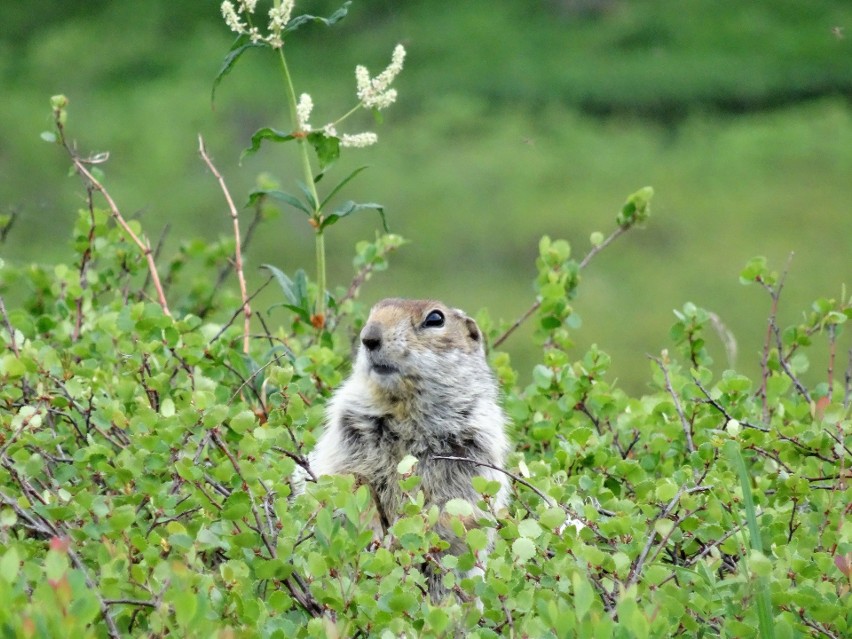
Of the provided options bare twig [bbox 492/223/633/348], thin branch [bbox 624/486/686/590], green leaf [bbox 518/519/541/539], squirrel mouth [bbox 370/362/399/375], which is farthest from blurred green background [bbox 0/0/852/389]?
green leaf [bbox 518/519/541/539]

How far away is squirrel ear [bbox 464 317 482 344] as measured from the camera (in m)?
2.91

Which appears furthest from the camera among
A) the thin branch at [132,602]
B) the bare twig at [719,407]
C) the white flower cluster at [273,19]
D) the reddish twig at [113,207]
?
the reddish twig at [113,207]

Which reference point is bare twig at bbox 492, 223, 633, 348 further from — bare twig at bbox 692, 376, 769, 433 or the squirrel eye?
bare twig at bbox 692, 376, 769, 433

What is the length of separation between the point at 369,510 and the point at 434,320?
1026mm

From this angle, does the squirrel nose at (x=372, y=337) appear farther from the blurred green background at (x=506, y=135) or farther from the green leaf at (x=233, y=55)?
the blurred green background at (x=506, y=135)

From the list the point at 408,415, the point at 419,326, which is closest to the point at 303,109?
the point at 419,326

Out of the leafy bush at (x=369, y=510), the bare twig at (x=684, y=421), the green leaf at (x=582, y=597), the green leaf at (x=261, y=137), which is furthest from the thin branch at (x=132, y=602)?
the green leaf at (x=261, y=137)

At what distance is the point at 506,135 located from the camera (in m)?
7.25

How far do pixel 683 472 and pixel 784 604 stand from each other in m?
0.48

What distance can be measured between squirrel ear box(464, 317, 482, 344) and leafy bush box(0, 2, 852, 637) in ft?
0.51

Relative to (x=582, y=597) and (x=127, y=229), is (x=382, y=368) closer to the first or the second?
(x=127, y=229)

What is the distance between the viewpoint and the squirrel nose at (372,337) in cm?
262

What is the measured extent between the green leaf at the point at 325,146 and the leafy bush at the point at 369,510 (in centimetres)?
10

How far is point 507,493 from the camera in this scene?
8.09ft
